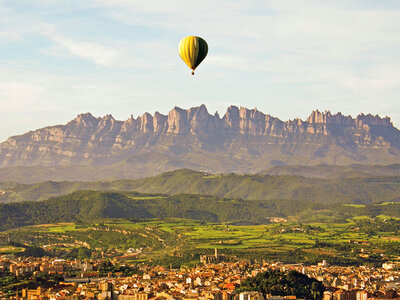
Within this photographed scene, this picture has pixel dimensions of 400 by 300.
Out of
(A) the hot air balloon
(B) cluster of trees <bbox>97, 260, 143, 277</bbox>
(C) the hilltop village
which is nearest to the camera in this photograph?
(C) the hilltop village

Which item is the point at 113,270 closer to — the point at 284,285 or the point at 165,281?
the point at 165,281

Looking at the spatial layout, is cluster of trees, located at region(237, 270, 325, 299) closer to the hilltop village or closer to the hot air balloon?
the hilltop village

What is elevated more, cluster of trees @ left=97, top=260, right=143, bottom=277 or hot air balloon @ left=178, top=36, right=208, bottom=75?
hot air balloon @ left=178, top=36, right=208, bottom=75

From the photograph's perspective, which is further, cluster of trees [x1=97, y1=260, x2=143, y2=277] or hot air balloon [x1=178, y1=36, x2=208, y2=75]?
cluster of trees [x1=97, y1=260, x2=143, y2=277]

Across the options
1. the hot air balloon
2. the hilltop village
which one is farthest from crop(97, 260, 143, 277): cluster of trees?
the hot air balloon

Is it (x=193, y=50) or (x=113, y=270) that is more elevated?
(x=193, y=50)

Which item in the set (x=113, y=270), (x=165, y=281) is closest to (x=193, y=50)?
(x=165, y=281)

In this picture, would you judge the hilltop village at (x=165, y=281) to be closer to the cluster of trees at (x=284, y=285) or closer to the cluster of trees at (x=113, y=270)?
the cluster of trees at (x=113, y=270)

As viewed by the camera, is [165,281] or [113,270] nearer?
[165,281]
